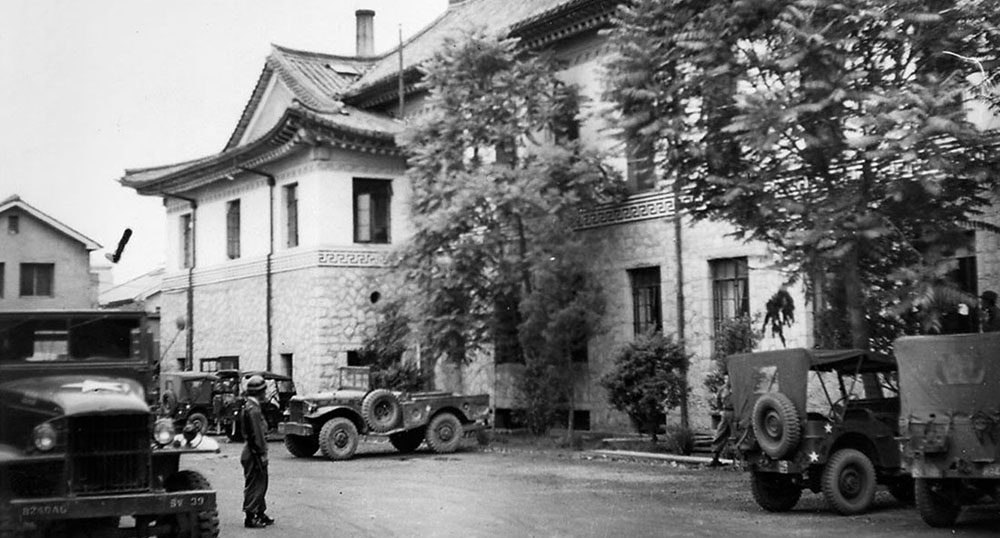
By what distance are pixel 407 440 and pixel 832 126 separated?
37.3ft

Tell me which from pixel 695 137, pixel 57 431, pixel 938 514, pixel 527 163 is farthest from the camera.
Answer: pixel 527 163

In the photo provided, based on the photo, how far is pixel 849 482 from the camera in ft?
42.1

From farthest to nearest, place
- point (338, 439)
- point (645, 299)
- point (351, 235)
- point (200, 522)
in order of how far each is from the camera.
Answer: point (351, 235) → point (645, 299) → point (338, 439) → point (200, 522)

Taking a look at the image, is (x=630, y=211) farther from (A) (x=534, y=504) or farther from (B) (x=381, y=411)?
(A) (x=534, y=504)

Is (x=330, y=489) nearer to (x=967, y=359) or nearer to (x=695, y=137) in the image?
(x=695, y=137)

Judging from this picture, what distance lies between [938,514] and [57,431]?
8.22 meters

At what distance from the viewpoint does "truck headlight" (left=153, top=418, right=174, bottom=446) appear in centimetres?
1031

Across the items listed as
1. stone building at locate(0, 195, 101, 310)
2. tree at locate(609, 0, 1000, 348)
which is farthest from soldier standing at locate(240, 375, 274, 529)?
stone building at locate(0, 195, 101, 310)

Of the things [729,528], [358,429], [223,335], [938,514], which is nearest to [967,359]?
[938,514]

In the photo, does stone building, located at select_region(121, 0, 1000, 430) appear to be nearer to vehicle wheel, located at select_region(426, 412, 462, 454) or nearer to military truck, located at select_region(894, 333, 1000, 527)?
vehicle wheel, located at select_region(426, 412, 462, 454)

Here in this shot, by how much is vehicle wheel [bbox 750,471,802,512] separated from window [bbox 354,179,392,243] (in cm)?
1989

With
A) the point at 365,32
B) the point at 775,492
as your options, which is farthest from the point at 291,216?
the point at 775,492

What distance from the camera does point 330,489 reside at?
16.4 metres

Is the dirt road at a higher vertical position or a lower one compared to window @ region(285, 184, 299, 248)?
lower
